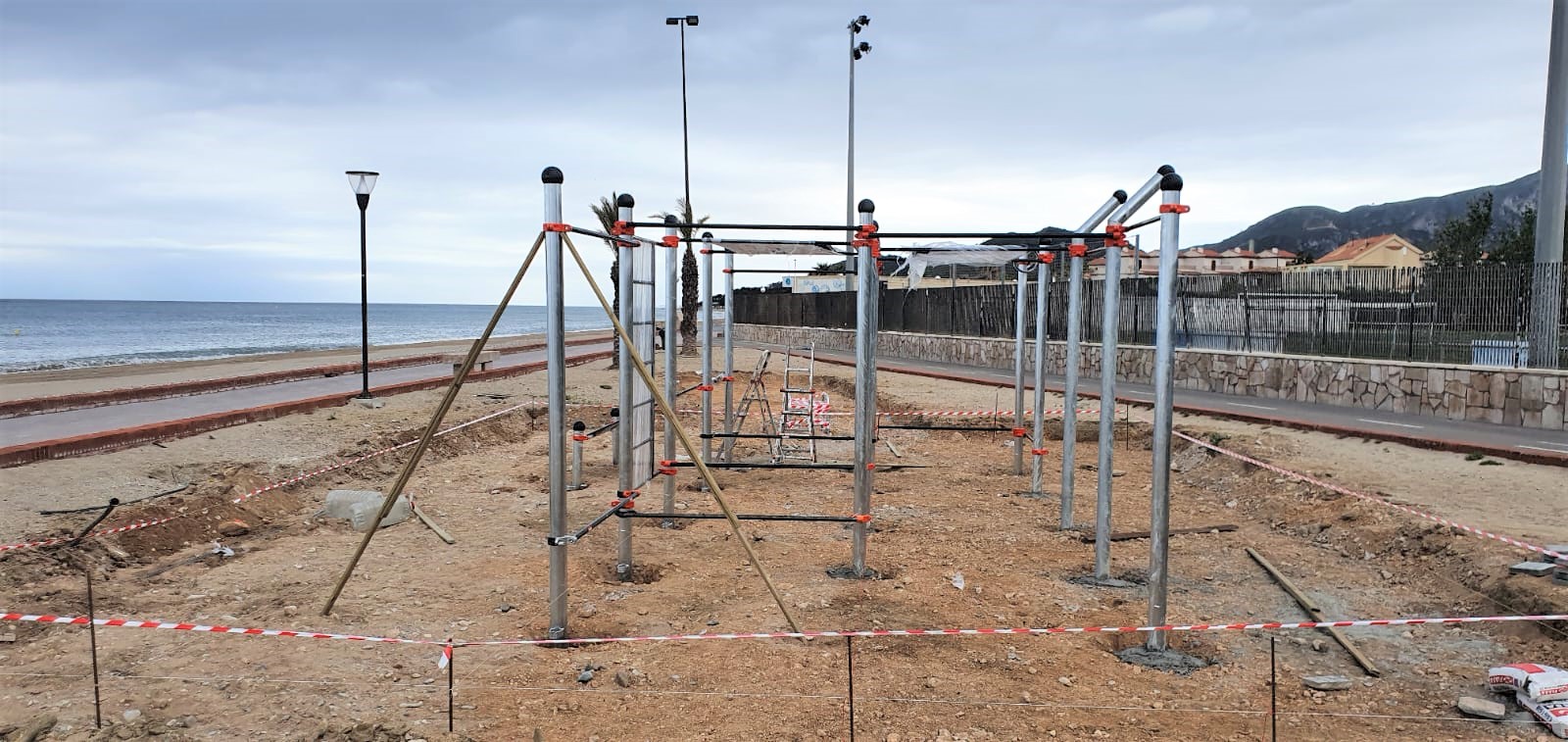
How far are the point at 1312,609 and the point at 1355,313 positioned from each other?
41.9ft

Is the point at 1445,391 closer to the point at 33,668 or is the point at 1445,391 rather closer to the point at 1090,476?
the point at 1090,476

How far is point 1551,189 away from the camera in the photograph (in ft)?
48.4

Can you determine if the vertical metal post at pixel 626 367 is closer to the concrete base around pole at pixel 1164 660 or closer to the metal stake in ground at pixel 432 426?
the metal stake in ground at pixel 432 426

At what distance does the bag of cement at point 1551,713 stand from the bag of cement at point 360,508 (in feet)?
26.3

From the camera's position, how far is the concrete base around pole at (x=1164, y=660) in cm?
527

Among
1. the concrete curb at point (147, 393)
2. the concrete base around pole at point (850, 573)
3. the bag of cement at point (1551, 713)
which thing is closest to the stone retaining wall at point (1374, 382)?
the concrete base around pole at point (850, 573)

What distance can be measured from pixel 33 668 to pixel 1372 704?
6.98 meters

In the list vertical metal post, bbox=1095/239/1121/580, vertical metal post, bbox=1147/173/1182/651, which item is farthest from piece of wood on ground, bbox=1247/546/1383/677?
vertical metal post, bbox=1095/239/1121/580

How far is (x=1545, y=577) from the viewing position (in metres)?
6.37

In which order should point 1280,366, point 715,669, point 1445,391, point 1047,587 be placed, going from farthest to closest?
point 1280,366
point 1445,391
point 1047,587
point 715,669

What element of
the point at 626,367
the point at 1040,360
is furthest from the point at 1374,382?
the point at 626,367

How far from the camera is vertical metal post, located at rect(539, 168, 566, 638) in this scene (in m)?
5.46

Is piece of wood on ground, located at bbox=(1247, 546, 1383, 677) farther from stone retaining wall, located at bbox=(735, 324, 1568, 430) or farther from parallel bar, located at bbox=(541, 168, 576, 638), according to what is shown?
stone retaining wall, located at bbox=(735, 324, 1568, 430)

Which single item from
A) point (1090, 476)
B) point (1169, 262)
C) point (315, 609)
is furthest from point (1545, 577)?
point (315, 609)
